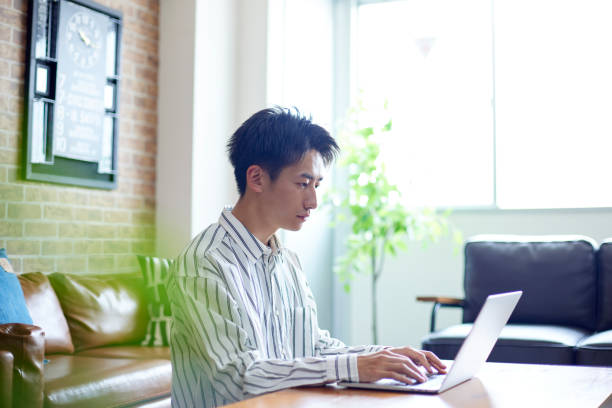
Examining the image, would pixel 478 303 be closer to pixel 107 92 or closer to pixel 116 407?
pixel 116 407

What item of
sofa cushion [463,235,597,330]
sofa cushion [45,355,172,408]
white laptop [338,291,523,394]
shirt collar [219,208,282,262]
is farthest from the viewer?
sofa cushion [463,235,597,330]

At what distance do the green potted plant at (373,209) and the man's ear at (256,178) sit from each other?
9.32 ft

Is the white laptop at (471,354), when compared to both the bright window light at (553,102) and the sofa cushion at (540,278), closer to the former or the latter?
the sofa cushion at (540,278)

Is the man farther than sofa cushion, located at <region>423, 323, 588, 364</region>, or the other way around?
sofa cushion, located at <region>423, 323, 588, 364</region>

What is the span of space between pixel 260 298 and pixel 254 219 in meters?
0.19

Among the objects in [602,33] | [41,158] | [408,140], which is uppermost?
[602,33]

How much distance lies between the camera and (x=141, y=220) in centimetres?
416

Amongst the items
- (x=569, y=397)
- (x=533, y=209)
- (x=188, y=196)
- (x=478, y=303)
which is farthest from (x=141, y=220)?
(x=569, y=397)

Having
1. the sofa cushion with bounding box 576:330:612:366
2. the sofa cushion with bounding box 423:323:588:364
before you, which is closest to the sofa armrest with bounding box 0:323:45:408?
the sofa cushion with bounding box 423:323:588:364

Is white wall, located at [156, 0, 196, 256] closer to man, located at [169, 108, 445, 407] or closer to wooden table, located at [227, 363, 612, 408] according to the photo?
man, located at [169, 108, 445, 407]

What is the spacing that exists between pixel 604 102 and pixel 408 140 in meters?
1.27

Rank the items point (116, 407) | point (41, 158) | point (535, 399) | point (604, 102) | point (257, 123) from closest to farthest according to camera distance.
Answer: point (535, 399) < point (257, 123) < point (116, 407) < point (41, 158) < point (604, 102)

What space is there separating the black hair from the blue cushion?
4.23 ft

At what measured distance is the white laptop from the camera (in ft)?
4.42
